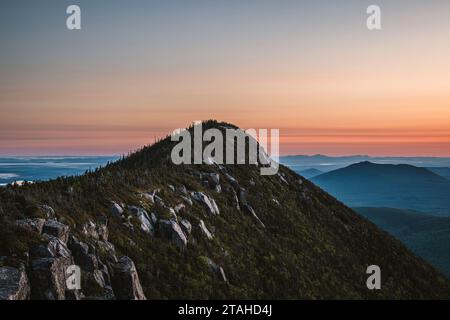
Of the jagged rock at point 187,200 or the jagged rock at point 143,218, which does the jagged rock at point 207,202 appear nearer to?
the jagged rock at point 187,200

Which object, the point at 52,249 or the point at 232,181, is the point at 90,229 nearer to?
the point at 52,249

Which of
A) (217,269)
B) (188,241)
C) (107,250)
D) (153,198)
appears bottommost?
(217,269)

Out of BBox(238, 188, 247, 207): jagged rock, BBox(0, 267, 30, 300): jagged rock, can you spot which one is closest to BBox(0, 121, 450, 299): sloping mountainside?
BBox(0, 267, 30, 300): jagged rock

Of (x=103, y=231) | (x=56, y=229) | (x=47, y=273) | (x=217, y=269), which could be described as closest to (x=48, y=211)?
(x=56, y=229)

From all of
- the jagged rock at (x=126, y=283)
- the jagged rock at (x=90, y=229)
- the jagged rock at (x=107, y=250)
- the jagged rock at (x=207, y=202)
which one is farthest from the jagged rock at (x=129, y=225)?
the jagged rock at (x=207, y=202)
